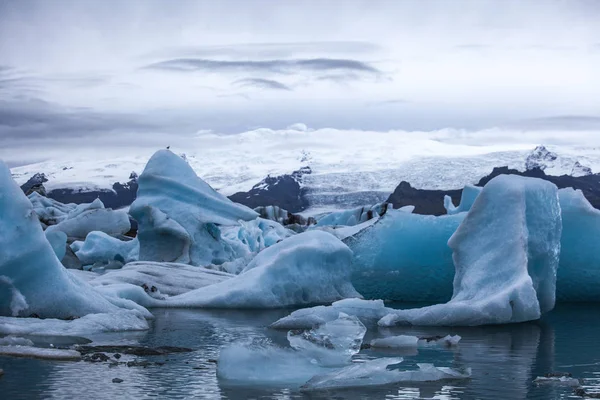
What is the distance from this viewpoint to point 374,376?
23.2 feet

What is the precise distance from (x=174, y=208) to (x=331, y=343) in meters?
13.4

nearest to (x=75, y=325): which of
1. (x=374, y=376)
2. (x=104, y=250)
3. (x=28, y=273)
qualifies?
(x=28, y=273)

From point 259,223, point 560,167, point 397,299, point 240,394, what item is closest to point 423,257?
point 397,299

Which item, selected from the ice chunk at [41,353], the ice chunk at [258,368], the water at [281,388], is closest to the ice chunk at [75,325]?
the water at [281,388]

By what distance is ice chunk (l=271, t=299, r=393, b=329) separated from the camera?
11195mm

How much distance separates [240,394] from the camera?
6.67 m

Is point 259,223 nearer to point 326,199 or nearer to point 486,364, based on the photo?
point 486,364

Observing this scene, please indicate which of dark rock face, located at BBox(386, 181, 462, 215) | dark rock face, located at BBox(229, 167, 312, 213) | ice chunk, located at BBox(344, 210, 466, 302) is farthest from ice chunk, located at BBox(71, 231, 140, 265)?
dark rock face, located at BBox(229, 167, 312, 213)

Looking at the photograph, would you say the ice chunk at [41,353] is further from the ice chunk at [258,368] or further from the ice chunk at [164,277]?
the ice chunk at [164,277]

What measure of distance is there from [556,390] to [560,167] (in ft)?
427

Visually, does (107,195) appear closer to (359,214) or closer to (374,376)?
(359,214)

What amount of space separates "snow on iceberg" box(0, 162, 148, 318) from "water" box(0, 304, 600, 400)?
3.74 feet

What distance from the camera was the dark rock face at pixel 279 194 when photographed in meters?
121

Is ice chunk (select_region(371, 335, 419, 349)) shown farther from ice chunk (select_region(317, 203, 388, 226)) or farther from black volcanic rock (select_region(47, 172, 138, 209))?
black volcanic rock (select_region(47, 172, 138, 209))
